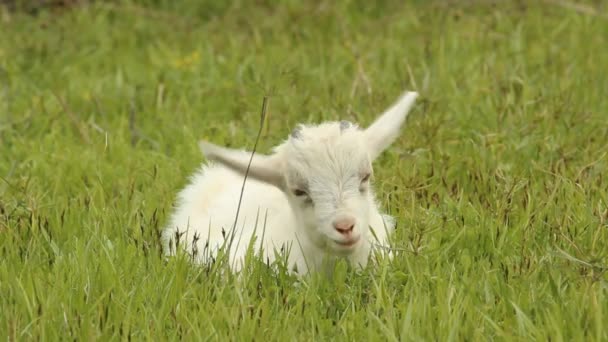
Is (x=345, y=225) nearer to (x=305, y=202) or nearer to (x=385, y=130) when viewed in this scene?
(x=305, y=202)

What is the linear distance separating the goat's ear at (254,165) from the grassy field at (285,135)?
1.62 ft

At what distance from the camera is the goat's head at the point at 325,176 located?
4.87m

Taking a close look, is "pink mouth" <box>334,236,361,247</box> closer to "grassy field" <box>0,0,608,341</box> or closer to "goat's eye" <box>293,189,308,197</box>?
"grassy field" <box>0,0,608,341</box>

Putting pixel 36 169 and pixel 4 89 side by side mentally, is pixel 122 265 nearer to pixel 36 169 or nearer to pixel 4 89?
pixel 36 169

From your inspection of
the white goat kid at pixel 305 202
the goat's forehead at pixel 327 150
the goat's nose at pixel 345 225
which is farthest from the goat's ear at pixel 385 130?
the goat's nose at pixel 345 225

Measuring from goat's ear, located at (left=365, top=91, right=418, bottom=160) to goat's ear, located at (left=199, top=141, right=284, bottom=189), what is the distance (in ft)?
1.40

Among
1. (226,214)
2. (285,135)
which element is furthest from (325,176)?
(285,135)

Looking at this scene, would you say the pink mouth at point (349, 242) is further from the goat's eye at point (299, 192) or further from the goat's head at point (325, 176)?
the goat's eye at point (299, 192)

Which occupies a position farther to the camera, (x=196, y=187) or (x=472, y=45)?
(x=472, y=45)

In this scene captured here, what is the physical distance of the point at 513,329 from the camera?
4.36 metres

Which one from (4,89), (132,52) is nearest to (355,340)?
(4,89)

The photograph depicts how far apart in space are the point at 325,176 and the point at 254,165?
0.50m

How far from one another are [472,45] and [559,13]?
4.68 feet

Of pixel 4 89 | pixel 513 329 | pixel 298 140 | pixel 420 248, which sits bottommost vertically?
pixel 513 329
